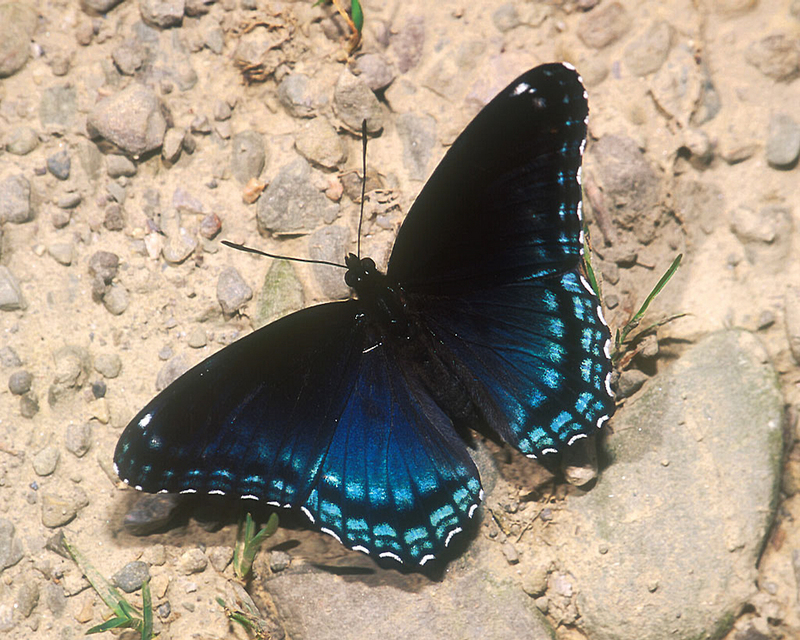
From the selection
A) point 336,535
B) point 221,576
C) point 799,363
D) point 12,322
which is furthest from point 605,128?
point 12,322

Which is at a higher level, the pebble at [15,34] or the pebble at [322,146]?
the pebble at [15,34]

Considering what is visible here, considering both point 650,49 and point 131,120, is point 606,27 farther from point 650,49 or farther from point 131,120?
point 131,120

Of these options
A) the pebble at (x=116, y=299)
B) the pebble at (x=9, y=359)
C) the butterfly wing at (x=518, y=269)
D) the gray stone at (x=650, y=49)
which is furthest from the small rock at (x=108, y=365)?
the gray stone at (x=650, y=49)

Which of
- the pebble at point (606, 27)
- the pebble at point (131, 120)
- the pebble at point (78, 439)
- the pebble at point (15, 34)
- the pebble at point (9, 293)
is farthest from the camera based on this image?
the pebble at point (606, 27)

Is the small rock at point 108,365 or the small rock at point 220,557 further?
the small rock at point 108,365

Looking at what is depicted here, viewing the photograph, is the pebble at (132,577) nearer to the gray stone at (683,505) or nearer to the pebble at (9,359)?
the pebble at (9,359)

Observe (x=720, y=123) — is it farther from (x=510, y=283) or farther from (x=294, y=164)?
A: (x=294, y=164)

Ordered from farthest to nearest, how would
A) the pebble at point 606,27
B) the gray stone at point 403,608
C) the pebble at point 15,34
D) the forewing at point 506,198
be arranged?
the pebble at point 606,27 → the pebble at point 15,34 → the gray stone at point 403,608 → the forewing at point 506,198
